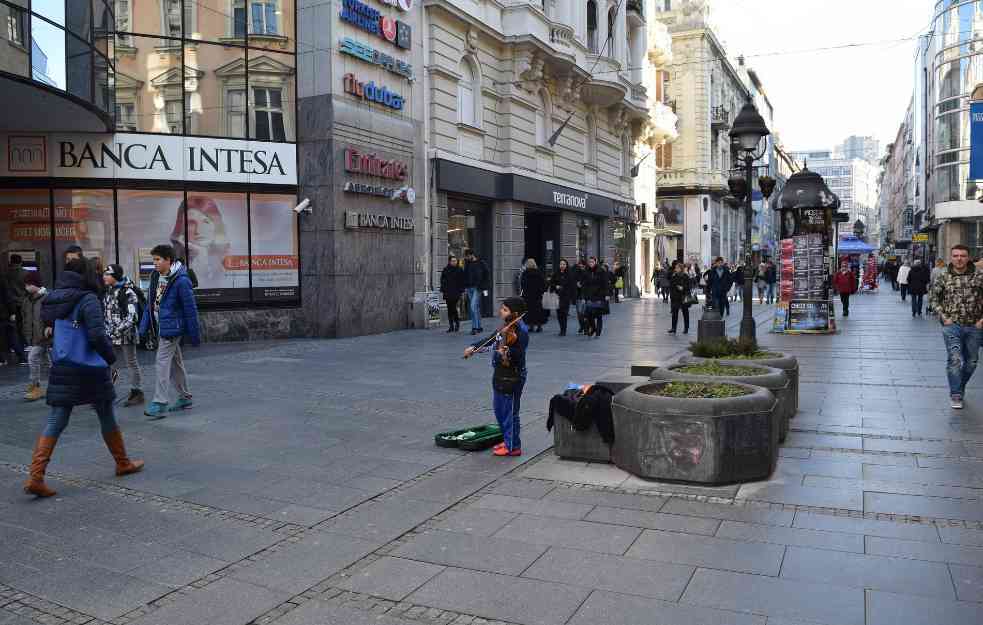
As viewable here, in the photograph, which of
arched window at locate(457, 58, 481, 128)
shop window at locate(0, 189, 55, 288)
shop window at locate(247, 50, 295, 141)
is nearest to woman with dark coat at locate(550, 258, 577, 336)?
arched window at locate(457, 58, 481, 128)

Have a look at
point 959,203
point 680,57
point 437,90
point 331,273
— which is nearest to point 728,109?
point 680,57

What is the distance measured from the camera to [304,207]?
1708cm

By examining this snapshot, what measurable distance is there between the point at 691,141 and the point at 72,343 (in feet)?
163

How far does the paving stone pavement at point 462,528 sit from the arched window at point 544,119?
730 inches

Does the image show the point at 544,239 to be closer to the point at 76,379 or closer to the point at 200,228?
the point at 200,228

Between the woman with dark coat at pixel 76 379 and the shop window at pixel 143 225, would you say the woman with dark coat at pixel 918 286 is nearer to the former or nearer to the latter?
the shop window at pixel 143 225

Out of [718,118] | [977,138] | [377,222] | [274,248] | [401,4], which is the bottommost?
[274,248]

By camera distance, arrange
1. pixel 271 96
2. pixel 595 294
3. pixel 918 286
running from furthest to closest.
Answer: pixel 918 286, pixel 595 294, pixel 271 96

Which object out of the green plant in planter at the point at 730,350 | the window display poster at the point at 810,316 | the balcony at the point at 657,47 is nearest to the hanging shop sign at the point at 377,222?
the window display poster at the point at 810,316

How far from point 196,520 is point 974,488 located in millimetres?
5250

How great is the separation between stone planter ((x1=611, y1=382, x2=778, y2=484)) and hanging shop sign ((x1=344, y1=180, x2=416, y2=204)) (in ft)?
40.4

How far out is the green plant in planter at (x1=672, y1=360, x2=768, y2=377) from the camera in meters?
7.63

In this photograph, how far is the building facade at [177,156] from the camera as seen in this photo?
1516 cm

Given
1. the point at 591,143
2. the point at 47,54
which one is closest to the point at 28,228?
the point at 47,54
